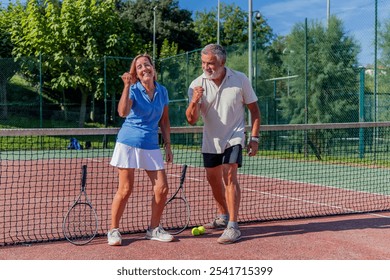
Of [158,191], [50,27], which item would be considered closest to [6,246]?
[158,191]

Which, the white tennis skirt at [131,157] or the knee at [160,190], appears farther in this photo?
the knee at [160,190]

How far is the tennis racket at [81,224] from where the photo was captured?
15.4ft

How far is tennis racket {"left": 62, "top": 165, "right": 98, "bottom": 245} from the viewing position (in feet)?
15.4

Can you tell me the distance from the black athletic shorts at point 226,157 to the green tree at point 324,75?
34.8ft

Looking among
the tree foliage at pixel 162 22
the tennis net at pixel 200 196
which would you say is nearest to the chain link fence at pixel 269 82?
the tennis net at pixel 200 196

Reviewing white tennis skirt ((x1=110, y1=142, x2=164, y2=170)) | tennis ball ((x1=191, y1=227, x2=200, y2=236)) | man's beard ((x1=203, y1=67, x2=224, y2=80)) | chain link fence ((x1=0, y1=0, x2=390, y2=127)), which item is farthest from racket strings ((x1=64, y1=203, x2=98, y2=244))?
chain link fence ((x1=0, y1=0, x2=390, y2=127))

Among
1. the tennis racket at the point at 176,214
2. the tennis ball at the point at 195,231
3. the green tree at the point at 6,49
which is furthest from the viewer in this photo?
the green tree at the point at 6,49

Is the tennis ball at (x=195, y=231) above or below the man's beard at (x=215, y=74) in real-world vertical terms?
below

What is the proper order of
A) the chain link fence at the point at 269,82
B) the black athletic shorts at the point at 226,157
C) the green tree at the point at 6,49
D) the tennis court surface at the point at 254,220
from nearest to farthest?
the tennis court surface at the point at 254,220
the black athletic shorts at the point at 226,157
the chain link fence at the point at 269,82
the green tree at the point at 6,49

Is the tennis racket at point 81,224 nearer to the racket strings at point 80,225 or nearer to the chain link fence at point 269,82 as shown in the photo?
the racket strings at point 80,225

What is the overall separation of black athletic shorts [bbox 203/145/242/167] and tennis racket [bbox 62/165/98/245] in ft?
3.61

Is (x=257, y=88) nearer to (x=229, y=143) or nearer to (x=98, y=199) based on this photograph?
(x=98, y=199)

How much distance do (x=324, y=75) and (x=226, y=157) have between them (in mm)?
11172

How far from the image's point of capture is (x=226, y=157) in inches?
191
